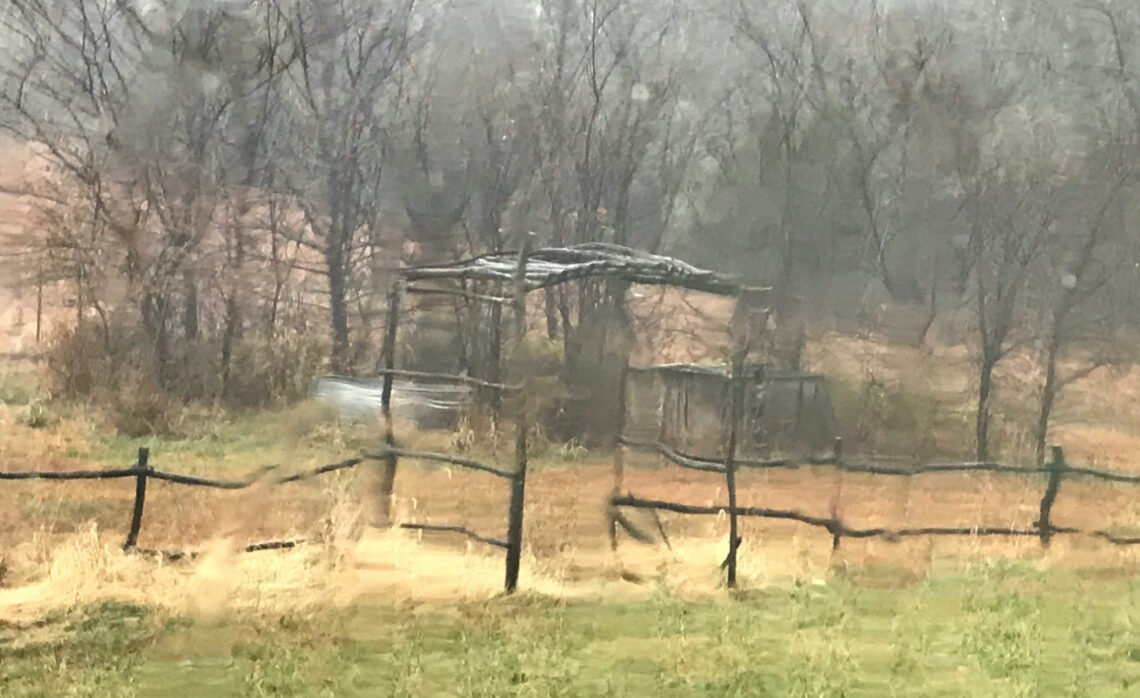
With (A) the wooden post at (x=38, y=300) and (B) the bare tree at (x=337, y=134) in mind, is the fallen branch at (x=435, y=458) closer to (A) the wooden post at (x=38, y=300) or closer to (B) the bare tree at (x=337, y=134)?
(B) the bare tree at (x=337, y=134)

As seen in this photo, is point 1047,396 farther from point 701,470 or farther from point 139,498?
point 139,498

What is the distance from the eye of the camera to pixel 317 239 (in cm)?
256

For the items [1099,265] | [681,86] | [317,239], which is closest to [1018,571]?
[1099,265]

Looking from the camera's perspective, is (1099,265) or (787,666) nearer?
(787,666)

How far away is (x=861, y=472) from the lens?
9.47ft

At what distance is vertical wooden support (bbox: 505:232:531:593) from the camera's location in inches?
89.8

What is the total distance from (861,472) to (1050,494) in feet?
1.78

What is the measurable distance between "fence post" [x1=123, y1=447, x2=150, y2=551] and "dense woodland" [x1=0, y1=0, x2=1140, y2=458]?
6.5 inches

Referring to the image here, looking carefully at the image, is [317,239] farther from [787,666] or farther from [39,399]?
[787,666]

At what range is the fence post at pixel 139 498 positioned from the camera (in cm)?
215

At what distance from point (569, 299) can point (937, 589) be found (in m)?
1.20

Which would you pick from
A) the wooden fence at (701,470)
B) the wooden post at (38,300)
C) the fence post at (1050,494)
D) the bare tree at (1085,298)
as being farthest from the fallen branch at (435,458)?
the bare tree at (1085,298)

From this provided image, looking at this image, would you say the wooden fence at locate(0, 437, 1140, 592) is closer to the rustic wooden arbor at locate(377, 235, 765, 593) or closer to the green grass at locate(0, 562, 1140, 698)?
the rustic wooden arbor at locate(377, 235, 765, 593)

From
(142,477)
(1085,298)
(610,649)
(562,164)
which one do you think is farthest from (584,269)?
(1085,298)
